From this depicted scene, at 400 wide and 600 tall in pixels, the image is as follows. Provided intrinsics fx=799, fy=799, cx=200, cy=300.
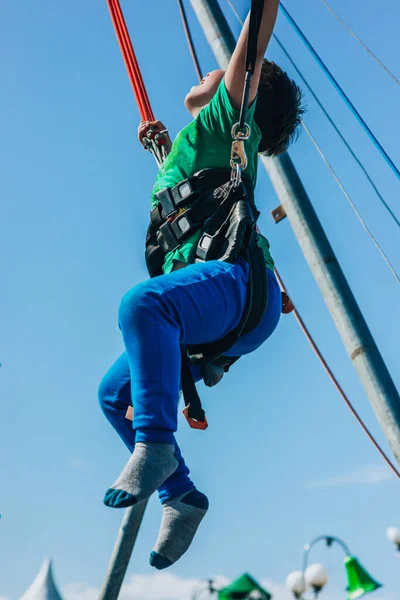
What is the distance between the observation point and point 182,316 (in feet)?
7.36

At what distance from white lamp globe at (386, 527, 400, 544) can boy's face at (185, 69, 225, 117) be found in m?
3.89

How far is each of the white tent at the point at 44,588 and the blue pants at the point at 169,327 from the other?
16.4 ft

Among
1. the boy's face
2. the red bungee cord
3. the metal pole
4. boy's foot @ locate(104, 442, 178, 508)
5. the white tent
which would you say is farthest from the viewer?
the white tent

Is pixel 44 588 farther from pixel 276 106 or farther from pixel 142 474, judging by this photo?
pixel 142 474

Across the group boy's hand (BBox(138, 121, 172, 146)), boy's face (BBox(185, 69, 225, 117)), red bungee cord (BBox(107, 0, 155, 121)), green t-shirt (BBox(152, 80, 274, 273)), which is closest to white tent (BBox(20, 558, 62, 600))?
red bungee cord (BBox(107, 0, 155, 121))

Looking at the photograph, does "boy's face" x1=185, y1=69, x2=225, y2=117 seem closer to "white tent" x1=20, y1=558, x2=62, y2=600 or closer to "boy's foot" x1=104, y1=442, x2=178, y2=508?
"boy's foot" x1=104, y1=442, x2=178, y2=508

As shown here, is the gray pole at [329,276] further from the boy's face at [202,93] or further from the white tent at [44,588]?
the white tent at [44,588]

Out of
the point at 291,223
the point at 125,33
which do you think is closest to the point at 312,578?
the point at 291,223

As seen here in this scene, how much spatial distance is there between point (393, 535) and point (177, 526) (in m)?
3.85

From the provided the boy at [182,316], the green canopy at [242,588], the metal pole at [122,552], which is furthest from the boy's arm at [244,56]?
the metal pole at [122,552]

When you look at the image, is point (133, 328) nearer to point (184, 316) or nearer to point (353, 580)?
point (184, 316)

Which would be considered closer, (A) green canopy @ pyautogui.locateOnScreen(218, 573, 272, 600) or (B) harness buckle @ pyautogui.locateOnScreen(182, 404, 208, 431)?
(B) harness buckle @ pyautogui.locateOnScreen(182, 404, 208, 431)

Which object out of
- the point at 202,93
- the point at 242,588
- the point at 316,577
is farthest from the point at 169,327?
the point at 316,577

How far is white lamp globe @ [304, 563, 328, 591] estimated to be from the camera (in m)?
5.27
